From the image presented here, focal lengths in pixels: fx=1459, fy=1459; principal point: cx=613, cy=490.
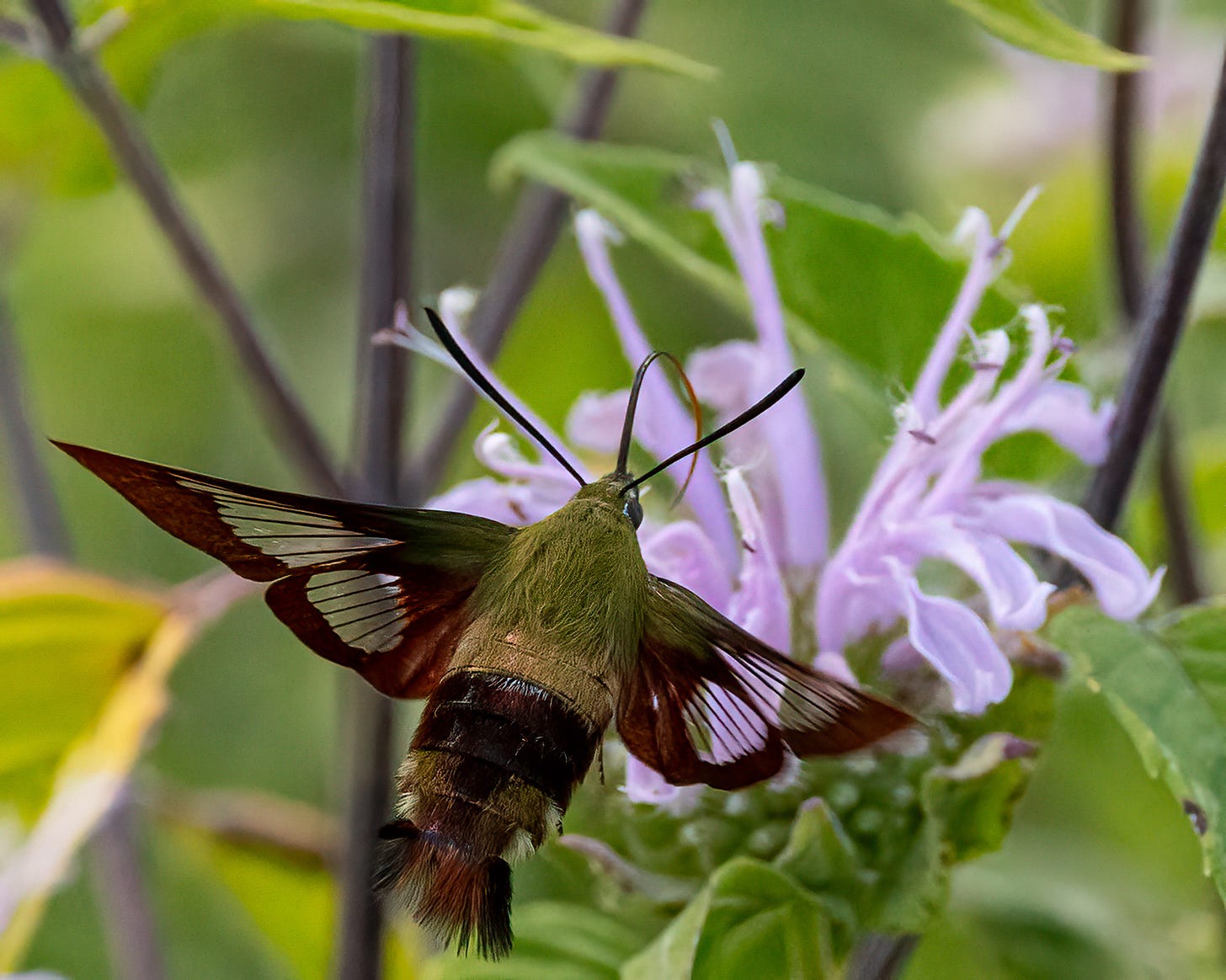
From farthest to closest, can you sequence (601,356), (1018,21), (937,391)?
(601,356)
(937,391)
(1018,21)

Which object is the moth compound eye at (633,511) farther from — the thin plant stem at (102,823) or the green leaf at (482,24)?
the thin plant stem at (102,823)

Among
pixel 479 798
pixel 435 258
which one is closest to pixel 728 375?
pixel 479 798

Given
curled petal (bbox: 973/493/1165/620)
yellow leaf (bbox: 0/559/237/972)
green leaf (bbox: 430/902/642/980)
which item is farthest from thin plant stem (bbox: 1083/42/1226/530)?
yellow leaf (bbox: 0/559/237/972)

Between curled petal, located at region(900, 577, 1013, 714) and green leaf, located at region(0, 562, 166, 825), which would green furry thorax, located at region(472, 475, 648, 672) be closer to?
curled petal, located at region(900, 577, 1013, 714)

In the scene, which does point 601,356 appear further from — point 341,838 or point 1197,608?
point 1197,608

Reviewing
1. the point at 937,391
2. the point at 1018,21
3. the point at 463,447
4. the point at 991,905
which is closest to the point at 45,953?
the point at 463,447
